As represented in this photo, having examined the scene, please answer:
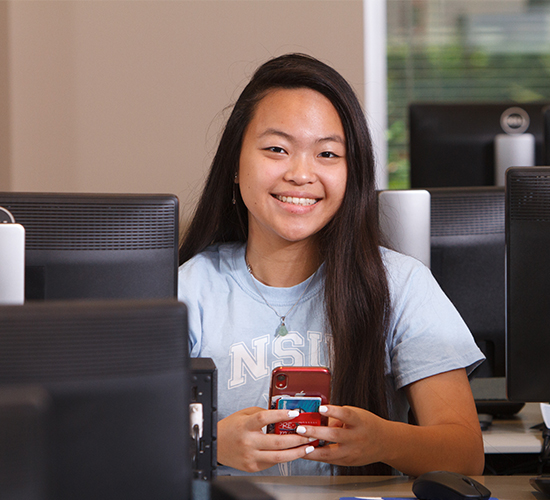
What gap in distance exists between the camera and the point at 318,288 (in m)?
1.44

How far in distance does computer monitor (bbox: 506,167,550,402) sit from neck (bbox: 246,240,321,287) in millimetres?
506

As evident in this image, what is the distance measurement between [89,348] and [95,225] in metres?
0.57

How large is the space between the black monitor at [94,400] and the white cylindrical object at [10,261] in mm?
365

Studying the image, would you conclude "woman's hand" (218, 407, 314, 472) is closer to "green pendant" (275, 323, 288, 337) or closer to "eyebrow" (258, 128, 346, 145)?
"green pendant" (275, 323, 288, 337)

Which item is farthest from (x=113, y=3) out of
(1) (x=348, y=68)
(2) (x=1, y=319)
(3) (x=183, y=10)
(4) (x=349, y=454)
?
(2) (x=1, y=319)

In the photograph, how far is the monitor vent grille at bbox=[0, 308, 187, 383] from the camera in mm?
539

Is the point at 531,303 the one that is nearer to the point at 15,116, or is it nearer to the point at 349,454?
the point at 349,454

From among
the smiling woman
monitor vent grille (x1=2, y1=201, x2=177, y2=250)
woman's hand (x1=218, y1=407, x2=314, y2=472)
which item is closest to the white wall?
the smiling woman

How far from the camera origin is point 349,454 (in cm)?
109

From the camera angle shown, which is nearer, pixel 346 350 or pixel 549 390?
pixel 549 390

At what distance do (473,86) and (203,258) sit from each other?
122 inches

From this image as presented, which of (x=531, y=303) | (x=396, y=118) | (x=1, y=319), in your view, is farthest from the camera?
(x=396, y=118)

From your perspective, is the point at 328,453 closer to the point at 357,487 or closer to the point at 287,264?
the point at 357,487

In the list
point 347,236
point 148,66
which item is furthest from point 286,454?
point 148,66
